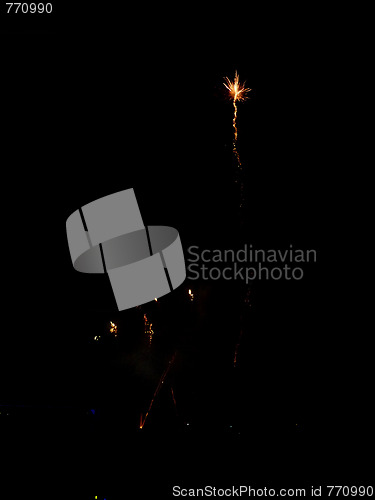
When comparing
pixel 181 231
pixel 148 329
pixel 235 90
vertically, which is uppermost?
pixel 235 90

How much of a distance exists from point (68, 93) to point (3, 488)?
1984 millimetres

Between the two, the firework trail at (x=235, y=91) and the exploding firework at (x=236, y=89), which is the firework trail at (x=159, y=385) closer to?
the firework trail at (x=235, y=91)

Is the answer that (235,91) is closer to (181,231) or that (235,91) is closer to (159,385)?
(181,231)

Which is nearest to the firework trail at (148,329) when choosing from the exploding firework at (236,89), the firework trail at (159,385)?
the firework trail at (159,385)

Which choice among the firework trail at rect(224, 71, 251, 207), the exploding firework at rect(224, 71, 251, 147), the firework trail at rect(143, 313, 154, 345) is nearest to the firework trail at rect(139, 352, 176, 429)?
the firework trail at rect(143, 313, 154, 345)

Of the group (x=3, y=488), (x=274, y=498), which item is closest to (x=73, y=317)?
(x=3, y=488)

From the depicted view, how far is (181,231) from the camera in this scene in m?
3.03

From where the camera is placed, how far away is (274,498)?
184 centimetres

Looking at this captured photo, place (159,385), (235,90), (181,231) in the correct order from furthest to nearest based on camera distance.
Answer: (181,231) → (159,385) → (235,90)

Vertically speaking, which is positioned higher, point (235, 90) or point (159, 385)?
point (235, 90)

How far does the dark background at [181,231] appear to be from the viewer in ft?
6.35

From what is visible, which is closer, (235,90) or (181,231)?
(235,90)

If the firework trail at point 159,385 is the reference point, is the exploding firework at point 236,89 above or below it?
above

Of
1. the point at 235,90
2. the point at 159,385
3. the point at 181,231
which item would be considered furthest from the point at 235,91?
the point at 159,385
